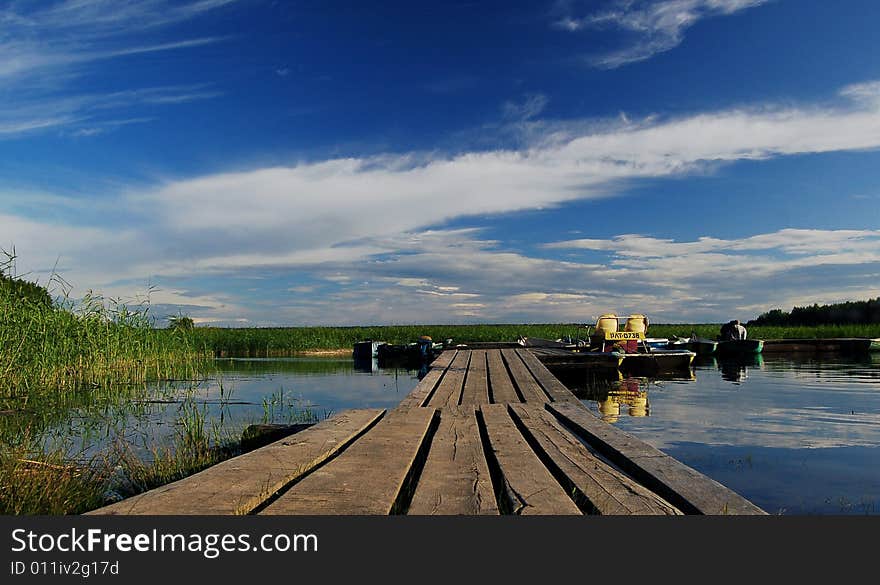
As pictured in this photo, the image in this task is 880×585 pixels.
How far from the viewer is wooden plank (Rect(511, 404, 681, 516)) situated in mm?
3279

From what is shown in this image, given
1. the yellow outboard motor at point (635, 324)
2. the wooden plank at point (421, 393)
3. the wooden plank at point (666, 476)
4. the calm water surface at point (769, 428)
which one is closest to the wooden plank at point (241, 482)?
the wooden plank at point (666, 476)

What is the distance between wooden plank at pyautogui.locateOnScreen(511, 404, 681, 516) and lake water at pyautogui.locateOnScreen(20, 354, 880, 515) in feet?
6.48

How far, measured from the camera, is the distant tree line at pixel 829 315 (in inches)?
1742

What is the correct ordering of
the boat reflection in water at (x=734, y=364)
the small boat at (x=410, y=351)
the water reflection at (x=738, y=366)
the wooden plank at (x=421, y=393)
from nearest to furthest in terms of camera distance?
the wooden plank at (x=421, y=393), the water reflection at (x=738, y=366), the boat reflection in water at (x=734, y=364), the small boat at (x=410, y=351)

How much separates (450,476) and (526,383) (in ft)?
22.8

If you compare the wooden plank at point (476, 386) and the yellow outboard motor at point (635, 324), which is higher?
the yellow outboard motor at point (635, 324)

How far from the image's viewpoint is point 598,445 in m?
5.28

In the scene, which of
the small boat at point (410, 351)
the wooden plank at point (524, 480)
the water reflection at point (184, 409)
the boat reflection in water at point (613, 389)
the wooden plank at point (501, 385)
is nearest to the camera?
the wooden plank at point (524, 480)

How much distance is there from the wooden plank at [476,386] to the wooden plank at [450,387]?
0.35ft

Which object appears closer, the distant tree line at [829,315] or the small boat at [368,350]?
the small boat at [368,350]

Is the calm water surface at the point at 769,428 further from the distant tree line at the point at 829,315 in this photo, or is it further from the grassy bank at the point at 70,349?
the distant tree line at the point at 829,315

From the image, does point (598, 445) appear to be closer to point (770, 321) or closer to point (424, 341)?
point (424, 341)

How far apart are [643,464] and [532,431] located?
5.39 ft

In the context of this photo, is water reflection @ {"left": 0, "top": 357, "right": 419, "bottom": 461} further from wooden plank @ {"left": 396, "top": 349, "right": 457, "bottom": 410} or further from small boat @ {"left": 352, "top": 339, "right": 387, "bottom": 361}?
small boat @ {"left": 352, "top": 339, "right": 387, "bottom": 361}
